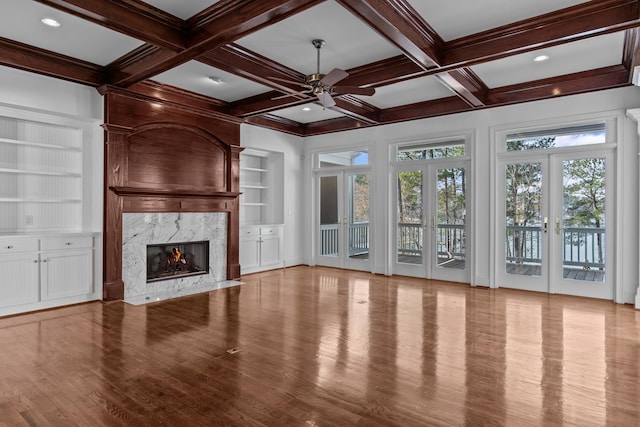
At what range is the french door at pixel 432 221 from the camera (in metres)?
6.89

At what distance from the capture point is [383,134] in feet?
25.1

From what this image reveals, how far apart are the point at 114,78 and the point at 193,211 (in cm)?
229

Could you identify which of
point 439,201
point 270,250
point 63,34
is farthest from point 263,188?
point 63,34

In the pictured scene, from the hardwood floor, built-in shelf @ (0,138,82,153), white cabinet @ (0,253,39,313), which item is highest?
built-in shelf @ (0,138,82,153)

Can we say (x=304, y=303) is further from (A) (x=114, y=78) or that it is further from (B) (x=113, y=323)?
(A) (x=114, y=78)

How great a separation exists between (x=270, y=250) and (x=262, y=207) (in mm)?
1057

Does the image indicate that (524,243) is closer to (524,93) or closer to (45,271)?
(524,93)

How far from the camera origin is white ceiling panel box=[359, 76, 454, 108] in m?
5.84

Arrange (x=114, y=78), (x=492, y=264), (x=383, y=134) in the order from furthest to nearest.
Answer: (x=383, y=134) < (x=492, y=264) < (x=114, y=78)

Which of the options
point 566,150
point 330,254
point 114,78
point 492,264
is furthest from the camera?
point 330,254

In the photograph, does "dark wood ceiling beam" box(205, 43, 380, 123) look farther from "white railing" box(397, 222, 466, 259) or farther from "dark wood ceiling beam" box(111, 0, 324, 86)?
"white railing" box(397, 222, 466, 259)

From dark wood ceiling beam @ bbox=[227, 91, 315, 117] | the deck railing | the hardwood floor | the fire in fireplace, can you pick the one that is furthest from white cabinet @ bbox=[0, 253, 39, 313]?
the deck railing

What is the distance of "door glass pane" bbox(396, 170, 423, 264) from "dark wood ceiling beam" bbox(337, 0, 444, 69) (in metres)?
3.11

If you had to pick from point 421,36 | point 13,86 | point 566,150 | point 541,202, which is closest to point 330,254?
point 541,202
